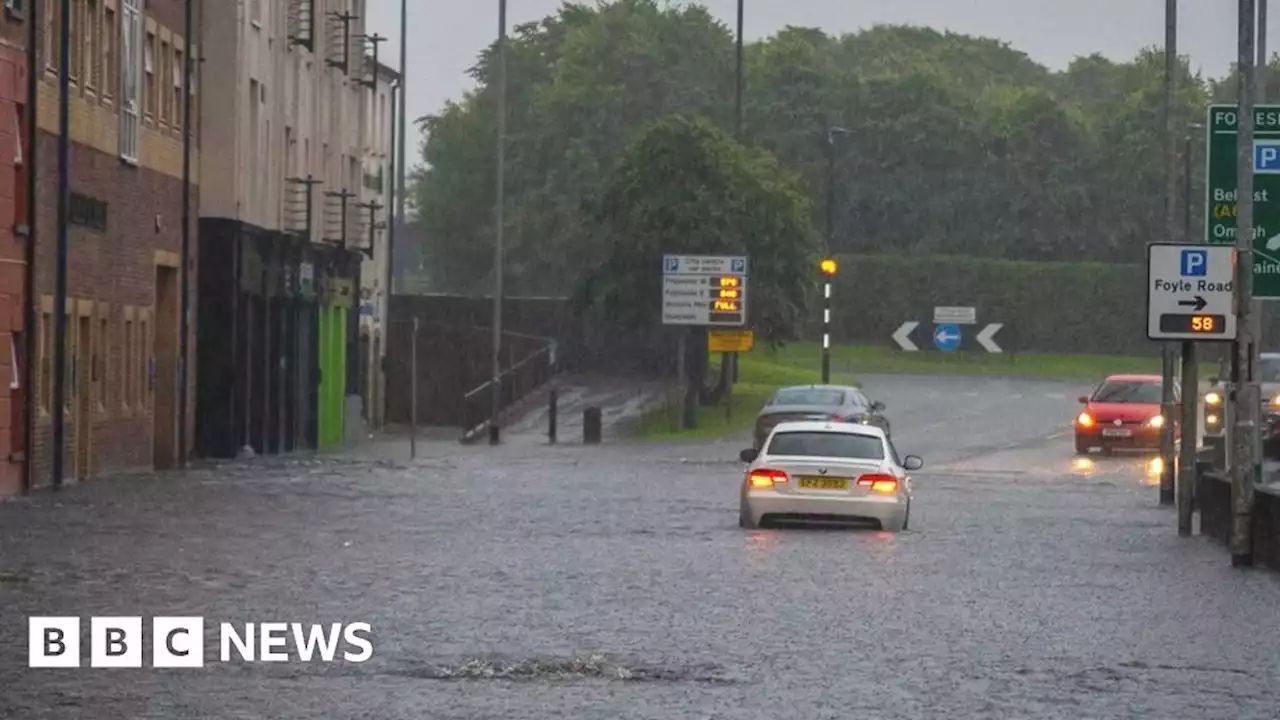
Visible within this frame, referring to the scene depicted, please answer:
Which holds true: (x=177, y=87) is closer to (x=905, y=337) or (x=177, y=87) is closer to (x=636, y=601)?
(x=636, y=601)

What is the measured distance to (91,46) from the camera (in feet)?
137

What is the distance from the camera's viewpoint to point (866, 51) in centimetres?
16775

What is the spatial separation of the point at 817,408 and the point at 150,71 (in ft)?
45.4

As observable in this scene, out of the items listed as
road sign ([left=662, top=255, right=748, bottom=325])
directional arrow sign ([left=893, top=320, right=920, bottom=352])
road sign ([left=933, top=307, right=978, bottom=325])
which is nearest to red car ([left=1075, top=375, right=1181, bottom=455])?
road sign ([left=662, top=255, right=748, bottom=325])

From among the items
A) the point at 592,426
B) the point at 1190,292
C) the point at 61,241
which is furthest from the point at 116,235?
the point at 592,426

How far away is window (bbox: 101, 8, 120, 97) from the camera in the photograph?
42812mm

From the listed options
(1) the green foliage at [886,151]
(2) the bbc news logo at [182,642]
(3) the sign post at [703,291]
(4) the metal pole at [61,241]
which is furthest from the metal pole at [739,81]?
(2) the bbc news logo at [182,642]

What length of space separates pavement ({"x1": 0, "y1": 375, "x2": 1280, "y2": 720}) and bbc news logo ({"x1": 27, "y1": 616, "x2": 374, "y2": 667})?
7.9 inches

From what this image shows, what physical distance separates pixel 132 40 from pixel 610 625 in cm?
2818

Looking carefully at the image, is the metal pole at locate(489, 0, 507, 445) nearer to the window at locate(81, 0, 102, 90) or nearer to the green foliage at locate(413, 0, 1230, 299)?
the window at locate(81, 0, 102, 90)

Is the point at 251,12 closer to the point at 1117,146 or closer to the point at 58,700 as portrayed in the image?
the point at 58,700

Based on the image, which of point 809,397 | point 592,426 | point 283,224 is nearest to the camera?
point 809,397

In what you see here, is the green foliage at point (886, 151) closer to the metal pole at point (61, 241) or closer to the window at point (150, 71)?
the window at point (150, 71)

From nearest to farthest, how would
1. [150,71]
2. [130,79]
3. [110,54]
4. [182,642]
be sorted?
[182,642], [110,54], [130,79], [150,71]
